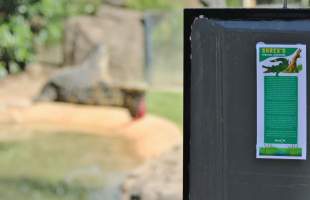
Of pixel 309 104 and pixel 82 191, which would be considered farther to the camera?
pixel 82 191

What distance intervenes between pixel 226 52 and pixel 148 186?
14.4 ft

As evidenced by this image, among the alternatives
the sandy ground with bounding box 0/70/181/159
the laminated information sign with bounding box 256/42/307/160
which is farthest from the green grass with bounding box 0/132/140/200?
the laminated information sign with bounding box 256/42/307/160

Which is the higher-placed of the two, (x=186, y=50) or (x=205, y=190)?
(x=186, y=50)

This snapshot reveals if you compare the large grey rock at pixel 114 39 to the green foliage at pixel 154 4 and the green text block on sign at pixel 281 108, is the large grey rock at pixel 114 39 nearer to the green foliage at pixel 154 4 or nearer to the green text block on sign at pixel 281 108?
the green foliage at pixel 154 4

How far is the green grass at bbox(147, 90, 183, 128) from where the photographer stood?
12.3 m

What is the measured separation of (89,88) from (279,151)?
1047cm

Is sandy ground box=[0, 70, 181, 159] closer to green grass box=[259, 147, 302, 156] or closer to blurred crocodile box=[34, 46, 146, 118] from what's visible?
blurred crocodile box=[34, 46, 146, 118]

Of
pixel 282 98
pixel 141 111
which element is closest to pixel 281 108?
pixel 282 98

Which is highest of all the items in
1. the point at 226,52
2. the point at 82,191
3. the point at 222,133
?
the point at 226,52

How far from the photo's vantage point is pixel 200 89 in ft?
9.66

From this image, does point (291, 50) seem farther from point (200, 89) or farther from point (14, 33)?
point (14, 33)

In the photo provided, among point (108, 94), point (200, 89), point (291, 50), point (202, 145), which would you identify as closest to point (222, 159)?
point (202, 145)

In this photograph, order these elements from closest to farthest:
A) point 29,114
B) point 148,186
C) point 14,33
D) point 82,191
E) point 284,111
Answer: point 284,111
point 14,33
point 148,186
point 82,191
point 29,114

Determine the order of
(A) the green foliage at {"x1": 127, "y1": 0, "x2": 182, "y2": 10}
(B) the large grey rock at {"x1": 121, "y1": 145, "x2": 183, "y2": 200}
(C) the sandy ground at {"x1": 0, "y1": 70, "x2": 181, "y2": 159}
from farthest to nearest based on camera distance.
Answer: (A) the green foliage at {"x1": 127, "y1": 0, "x2": 182, "y2": 10} → (C) the sandy ground at {"x1": 0, "y1": 70, "x2": 181, "y2": 159} → (B) the large grey rock at {"x1": 121, "y1": 145, "x2": 183, "y2": 200}
